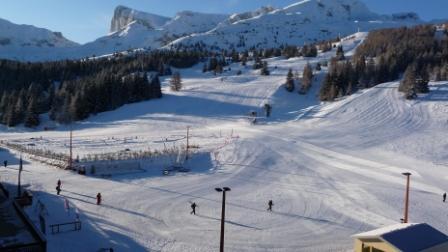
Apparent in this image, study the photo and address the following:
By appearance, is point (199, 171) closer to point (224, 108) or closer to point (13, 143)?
point (13, 143)

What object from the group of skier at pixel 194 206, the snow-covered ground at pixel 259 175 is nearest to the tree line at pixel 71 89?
the snow-covered ground at pixel 259 175

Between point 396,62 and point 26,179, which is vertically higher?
point 396,62

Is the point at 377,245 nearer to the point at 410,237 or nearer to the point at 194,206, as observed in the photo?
the point at 410,237

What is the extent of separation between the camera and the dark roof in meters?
20.2

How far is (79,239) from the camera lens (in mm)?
24766

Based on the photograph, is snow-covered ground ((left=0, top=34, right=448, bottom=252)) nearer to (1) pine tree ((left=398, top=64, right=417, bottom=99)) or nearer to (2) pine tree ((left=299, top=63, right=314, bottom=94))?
(1) pine tree ((left=398, top=64, right=417, bottom=99))

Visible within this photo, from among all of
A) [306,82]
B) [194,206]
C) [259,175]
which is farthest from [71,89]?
[194,206]

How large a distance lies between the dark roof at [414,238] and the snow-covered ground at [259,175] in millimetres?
5339

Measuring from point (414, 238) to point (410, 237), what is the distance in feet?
0.66

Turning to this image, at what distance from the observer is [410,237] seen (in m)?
20.8

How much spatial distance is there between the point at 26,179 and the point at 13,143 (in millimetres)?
25056

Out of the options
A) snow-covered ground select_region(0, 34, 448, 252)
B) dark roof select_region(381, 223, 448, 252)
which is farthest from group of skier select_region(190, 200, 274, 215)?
dark roof select_region(381, 223, 448, 252)

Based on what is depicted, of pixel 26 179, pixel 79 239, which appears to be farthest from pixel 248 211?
pixel 26 179

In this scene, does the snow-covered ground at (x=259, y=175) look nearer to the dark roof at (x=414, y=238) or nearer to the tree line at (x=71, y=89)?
the tree line at (x=71, y=89)
